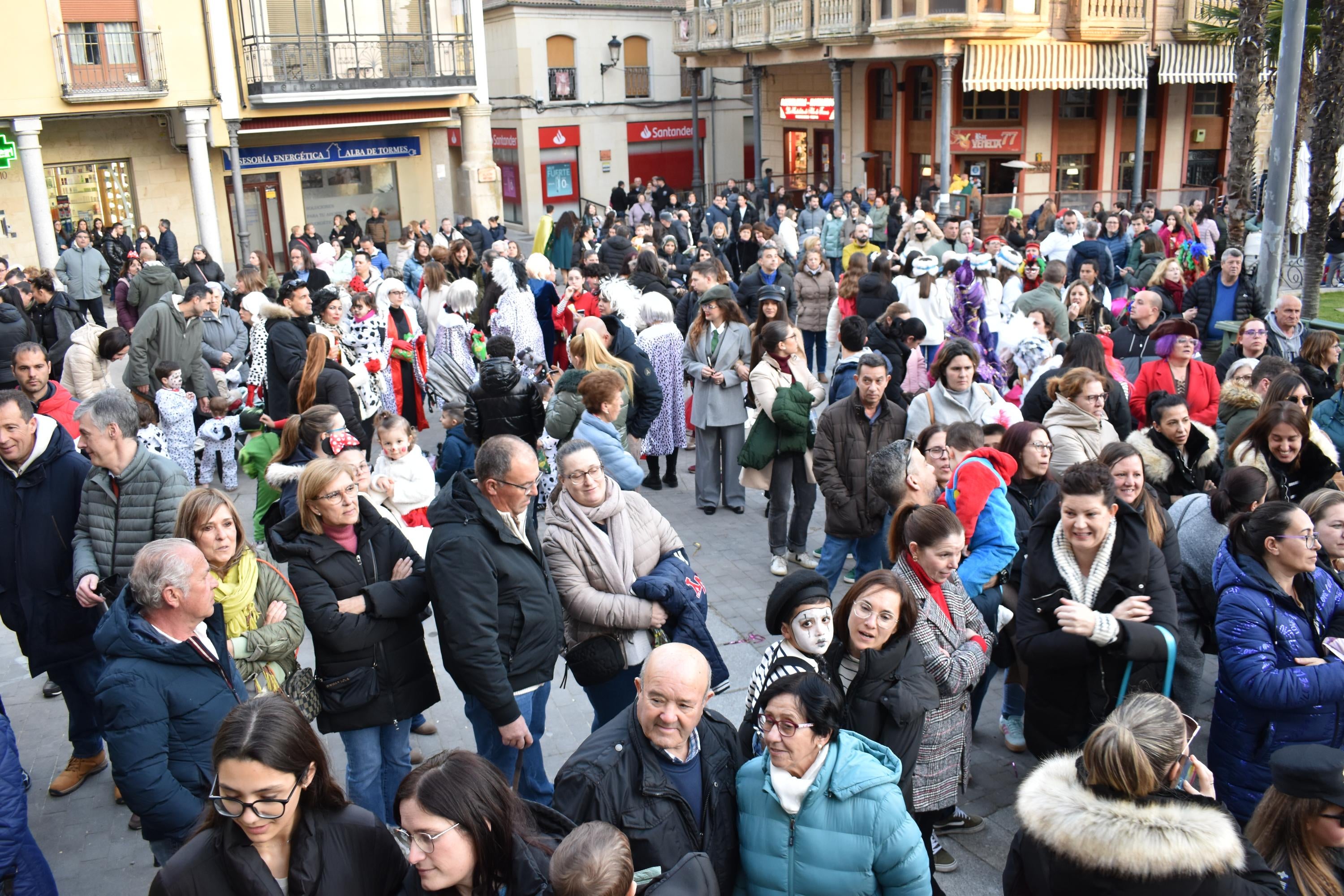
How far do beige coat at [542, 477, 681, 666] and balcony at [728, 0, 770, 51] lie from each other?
25290mm

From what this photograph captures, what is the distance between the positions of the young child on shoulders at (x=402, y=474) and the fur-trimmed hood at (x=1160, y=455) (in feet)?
13.6

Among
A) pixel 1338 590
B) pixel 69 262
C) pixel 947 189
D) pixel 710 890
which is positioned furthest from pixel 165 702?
pixel 947 189

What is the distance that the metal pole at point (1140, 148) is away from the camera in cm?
2480

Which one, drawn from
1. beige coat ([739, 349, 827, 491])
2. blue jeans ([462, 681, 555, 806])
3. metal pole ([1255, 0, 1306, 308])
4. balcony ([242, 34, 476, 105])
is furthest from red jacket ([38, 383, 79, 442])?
balcony ([242, 34, 476, 105])

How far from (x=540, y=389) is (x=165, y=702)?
431 centimetres

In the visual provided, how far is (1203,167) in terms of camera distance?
29.0 metres

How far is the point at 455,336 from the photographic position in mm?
9961

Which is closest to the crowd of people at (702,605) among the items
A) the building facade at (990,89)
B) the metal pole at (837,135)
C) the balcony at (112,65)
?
the balcony at (112,65)

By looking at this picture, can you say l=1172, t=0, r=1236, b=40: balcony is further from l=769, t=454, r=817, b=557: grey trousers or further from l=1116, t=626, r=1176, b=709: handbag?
l=1116, t=626, r=1176, b=709: handbag

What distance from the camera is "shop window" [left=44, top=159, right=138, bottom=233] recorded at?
23219 millimetres

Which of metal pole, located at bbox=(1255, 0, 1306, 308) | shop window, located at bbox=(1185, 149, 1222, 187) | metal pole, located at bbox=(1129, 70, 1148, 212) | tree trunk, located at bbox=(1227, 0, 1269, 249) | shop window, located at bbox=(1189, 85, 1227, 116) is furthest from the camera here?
shop window, located at bbox=(1185, 149, 1222, 187)

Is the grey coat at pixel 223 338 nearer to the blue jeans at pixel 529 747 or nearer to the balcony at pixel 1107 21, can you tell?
the blue jeans at pixel 529 747

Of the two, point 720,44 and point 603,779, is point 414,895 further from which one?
point 720,44

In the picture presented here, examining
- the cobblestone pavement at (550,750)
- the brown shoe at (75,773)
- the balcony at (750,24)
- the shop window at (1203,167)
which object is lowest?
the cobblestone pavement at (550,750)
